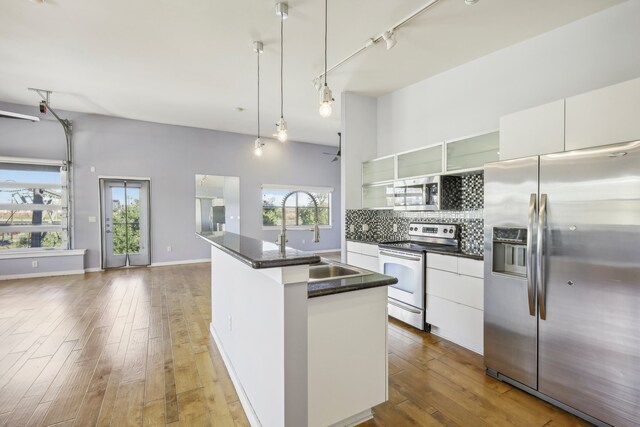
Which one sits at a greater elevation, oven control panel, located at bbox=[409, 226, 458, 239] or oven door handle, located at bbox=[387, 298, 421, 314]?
oven control panel, located at bbox=[409, 226, 458, 239]

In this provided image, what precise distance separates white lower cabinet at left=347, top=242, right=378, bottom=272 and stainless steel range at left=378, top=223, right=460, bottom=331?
7.7 inches

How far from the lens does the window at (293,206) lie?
26.9 feet

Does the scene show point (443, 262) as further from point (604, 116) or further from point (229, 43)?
point (229, 43)

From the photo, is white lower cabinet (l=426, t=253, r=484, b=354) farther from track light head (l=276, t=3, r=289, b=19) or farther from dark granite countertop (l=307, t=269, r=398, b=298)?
track light head (l=276, t=3, r=289, b=19)

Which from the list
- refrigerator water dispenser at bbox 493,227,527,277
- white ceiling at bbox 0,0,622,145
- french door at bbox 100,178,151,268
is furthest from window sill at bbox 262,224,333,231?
refrigerator water dispenser at bbox 493,227,527,277

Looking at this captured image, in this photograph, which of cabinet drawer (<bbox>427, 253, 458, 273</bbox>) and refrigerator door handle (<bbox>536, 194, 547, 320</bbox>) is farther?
cabinet drawer (<bbox>427, 253, 458, 273</bbox>)

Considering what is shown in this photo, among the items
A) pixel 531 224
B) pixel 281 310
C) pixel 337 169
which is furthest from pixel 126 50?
pixel 337 169

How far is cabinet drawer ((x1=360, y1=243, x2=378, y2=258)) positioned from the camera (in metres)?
3.94

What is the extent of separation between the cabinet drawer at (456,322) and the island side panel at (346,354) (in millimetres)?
1370

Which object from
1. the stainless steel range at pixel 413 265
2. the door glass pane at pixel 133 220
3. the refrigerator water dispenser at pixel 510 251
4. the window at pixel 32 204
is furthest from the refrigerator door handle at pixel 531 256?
the window at pixel 32 204

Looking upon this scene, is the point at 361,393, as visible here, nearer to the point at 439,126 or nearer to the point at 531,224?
the point at 531,224

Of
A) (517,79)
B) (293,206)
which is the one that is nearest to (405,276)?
(517,79)

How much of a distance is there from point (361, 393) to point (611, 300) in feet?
5.26

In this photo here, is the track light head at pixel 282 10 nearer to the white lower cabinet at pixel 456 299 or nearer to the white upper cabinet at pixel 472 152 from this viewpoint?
the white upper cabinet at pixel 472 152
